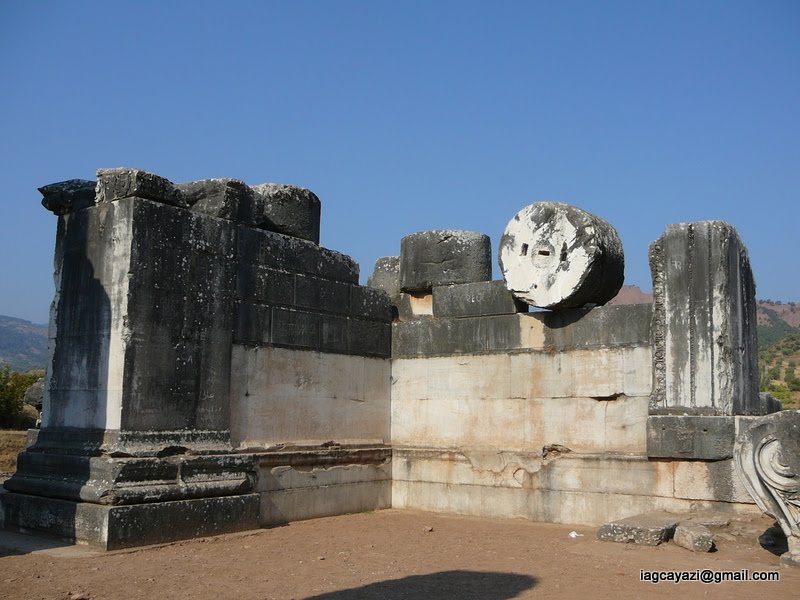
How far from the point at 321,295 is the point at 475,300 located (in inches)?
68.3

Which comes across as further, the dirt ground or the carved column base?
the carved column base

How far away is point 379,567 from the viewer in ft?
20.0

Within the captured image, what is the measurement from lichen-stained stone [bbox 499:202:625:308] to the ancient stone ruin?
21mm

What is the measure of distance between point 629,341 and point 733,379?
1054 millimetres

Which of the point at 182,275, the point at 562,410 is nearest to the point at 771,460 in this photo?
the point at 562,410

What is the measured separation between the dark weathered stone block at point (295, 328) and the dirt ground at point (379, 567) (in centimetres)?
191

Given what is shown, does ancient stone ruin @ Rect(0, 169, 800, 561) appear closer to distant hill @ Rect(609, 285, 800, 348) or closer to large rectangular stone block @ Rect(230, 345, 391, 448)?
large rectangular stone block @ Rect(230, 345, 391, 448)

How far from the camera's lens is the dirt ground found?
5.18m

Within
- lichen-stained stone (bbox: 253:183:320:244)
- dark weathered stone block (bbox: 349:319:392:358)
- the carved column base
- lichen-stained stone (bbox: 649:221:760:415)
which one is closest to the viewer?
the carved column base

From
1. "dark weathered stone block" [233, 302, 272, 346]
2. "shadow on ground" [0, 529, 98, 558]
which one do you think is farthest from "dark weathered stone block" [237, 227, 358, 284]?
"shadow on ground" [0, 529, 98, 558]

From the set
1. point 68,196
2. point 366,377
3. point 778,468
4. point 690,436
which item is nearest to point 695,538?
point 778,468

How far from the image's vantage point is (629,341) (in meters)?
7.85

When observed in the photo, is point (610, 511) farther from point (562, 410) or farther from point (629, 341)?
point (629, 341)

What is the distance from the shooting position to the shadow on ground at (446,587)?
514 centimetres
